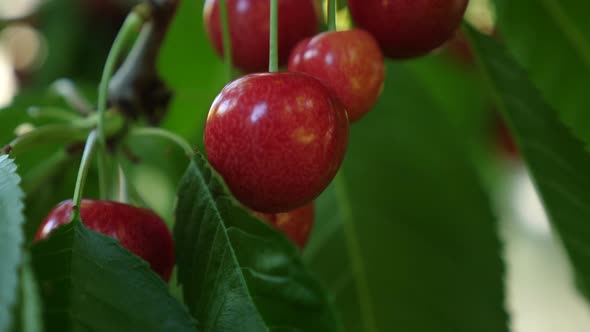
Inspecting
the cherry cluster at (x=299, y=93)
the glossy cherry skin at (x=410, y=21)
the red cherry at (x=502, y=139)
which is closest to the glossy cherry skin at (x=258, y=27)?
the cherry cluster at (x=299, y=93)

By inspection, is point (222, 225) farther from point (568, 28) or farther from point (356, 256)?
point (568, 28)

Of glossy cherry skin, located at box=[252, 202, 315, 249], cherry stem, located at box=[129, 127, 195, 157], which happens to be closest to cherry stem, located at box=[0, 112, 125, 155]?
cherry stem, located at box=[129, 127, 195, 157]

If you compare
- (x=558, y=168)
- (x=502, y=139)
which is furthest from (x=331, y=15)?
(x=502, y=139)

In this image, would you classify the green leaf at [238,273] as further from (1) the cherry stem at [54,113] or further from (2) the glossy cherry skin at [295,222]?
(1) the cherry stem at [54,113]

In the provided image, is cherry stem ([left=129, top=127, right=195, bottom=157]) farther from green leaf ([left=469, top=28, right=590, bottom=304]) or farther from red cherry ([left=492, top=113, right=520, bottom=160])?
red cherry ([left=492, top=113, right=520, bottom=160])

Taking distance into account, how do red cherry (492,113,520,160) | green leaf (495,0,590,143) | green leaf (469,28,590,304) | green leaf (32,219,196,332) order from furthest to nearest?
red cherry (492,113,520,160)
green leaf (495,0,590,143)
green leaf (469,28,590,304)
green leaf (32,219,196,332)

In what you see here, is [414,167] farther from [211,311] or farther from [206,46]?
[211,311]
